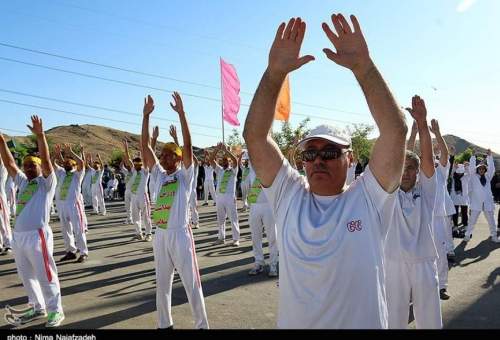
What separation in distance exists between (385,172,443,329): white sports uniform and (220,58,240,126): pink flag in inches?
496

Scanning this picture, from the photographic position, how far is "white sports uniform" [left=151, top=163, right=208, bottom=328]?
500cm

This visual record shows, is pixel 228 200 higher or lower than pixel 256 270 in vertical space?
higher

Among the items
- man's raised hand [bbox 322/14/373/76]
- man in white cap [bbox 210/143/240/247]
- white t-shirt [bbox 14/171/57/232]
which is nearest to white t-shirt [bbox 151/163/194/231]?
white t-shirt [bbox 14/171/57/232]

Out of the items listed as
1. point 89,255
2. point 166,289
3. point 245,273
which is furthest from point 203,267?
point 166,289

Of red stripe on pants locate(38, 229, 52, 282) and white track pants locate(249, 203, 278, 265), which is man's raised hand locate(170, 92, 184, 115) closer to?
red stripe on pants locate(38, 229, 52, 282)

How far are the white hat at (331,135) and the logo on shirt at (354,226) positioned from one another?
0.48 m

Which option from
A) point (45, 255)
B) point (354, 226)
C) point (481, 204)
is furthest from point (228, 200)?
point (354, 226)

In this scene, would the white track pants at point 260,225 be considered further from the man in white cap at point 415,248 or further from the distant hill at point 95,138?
the distant hill at point 95,138

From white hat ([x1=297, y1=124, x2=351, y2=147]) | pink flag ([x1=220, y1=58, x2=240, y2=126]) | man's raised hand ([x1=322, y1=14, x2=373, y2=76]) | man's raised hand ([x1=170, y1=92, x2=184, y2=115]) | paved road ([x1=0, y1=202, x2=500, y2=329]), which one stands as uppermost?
pink flag ([x1=220, y1=58, x2=240, y2=126])

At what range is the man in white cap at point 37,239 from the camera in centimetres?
562

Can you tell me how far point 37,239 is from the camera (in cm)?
576

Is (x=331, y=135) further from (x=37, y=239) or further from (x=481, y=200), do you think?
(x=481, y=200)

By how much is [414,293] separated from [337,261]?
2178 millimetres

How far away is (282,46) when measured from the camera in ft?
8.00
